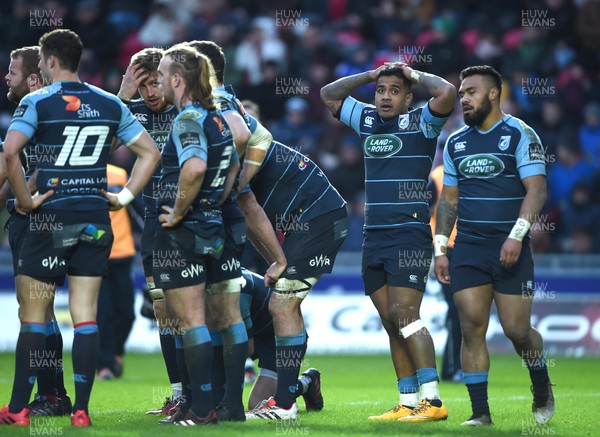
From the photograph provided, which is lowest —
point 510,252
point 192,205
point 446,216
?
point 510,252

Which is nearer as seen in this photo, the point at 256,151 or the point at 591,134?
the point at 256,151

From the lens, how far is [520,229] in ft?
26.1

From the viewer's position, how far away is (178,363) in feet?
26.7

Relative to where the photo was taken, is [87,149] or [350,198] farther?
[350,198]

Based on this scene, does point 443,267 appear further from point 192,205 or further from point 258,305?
point 192,205

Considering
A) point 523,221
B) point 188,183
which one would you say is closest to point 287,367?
point 188,183

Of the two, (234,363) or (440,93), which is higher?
(440,93)

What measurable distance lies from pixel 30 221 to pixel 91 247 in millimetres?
451

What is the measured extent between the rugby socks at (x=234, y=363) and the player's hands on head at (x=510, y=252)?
194 cm

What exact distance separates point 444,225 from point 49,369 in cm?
323

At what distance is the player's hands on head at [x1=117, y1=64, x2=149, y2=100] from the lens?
8852 mm

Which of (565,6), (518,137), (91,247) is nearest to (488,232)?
(518,137)

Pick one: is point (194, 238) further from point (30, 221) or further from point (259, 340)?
point (259, 340)

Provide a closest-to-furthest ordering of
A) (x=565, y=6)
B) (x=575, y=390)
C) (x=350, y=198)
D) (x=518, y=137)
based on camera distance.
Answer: (x=518, y=137)
(x=575, y=390)
(x=350, y=198)
(x=565, y=6)
